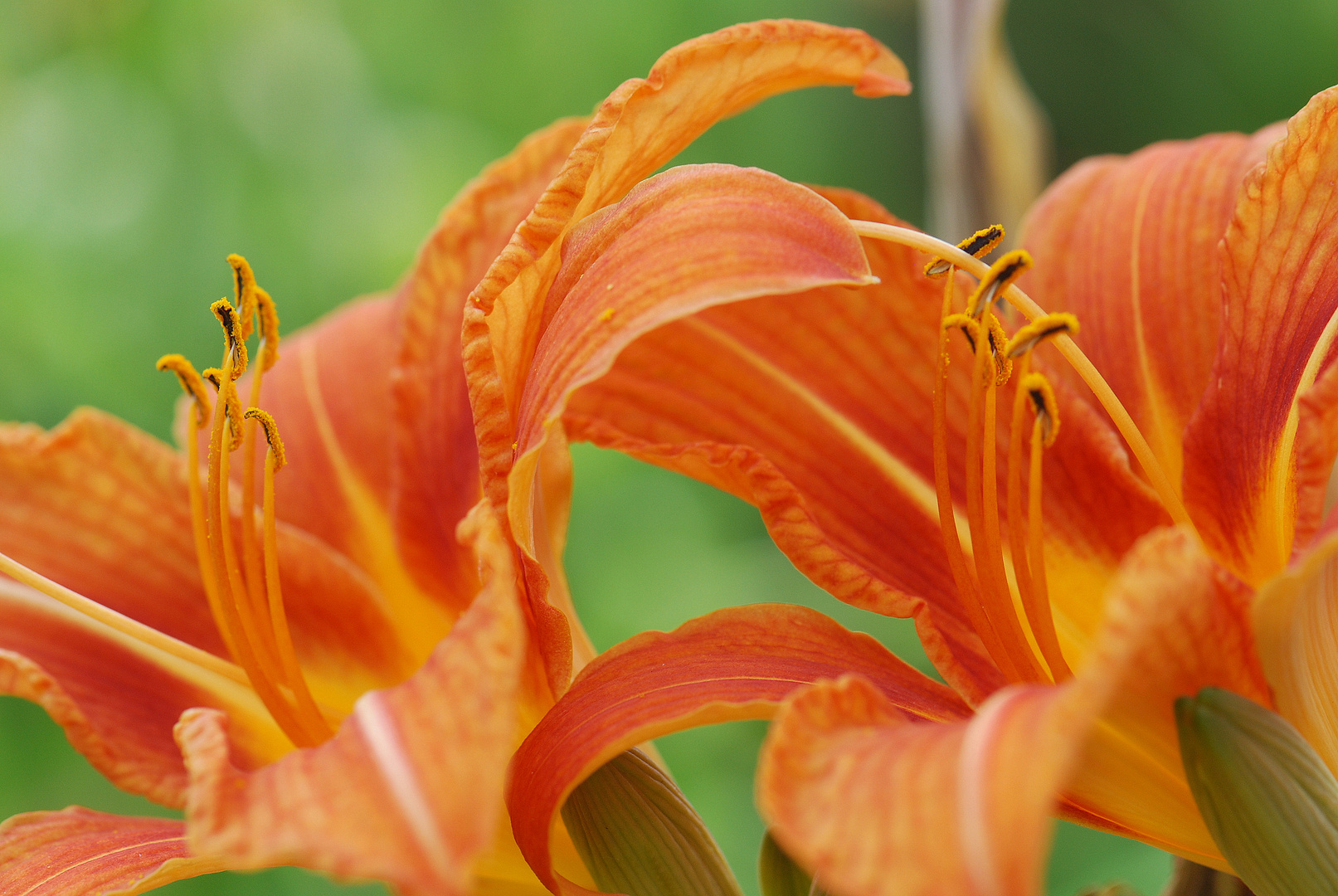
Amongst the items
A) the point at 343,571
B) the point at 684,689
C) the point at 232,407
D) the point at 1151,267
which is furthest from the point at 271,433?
the point at 1151,267

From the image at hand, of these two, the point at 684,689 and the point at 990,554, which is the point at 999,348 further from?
the point at 684,689

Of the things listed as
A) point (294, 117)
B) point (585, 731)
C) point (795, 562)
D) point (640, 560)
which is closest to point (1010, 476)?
point (795, 562)

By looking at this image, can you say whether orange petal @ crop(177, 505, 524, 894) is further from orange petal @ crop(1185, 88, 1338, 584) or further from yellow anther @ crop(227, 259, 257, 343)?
orange petal @ crop(1185, 88, 1338, 584)

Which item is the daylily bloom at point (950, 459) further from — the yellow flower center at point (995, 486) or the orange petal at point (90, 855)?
the orange petal at point (90, 855)

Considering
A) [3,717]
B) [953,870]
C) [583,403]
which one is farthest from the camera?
[3,717]

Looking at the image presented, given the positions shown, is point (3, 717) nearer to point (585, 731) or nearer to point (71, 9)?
point (71, 9)

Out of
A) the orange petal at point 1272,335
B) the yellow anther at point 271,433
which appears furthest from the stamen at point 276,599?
the orange petal at point 1272,335
